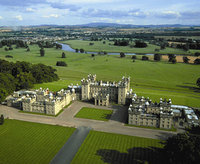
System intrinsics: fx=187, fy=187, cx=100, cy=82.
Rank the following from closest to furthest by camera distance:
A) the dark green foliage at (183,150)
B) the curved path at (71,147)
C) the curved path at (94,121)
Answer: the dark green foliage at (183,150) < the curved path at (71,147) < the curved path at (94,121)

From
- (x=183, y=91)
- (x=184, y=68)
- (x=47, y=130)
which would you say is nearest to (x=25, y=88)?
(x=47, y=130)

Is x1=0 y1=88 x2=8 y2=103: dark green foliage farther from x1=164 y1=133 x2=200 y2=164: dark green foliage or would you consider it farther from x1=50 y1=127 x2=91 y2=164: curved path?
x1=164 y1=133 x2=200 y2=164: dark green foliage

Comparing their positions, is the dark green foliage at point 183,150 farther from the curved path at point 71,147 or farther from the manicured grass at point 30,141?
the manicured grass at point 30,141

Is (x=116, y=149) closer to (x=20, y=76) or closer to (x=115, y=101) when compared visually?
(x=115, y=101)

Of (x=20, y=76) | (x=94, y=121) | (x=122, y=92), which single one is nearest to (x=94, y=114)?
(x=94, y=121)

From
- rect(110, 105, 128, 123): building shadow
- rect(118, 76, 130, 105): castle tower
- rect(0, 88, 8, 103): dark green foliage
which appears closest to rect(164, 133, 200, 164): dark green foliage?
rect(110, 105, 128, 123): building shadow

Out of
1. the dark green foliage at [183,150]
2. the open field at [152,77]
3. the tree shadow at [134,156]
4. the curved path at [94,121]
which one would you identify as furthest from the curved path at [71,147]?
the open field at [152,77]
